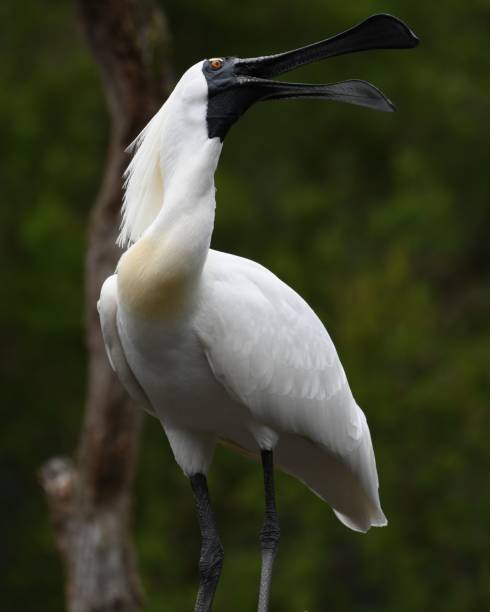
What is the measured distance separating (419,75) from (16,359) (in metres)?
5.58

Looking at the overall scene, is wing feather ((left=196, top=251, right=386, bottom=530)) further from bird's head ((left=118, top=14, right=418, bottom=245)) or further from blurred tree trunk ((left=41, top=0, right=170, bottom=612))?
blurred tree trunk ((left=41, top=0, right=170, bottom=612))

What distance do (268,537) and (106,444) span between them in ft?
16.3

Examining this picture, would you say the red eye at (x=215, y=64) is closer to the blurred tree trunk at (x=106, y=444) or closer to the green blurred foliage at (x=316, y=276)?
the blurred tree trunk at (x=106, y=444)

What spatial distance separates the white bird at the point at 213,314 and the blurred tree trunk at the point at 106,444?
14.0 feet

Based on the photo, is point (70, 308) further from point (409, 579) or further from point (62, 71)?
point (409, 579)

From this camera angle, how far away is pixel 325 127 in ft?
67.5

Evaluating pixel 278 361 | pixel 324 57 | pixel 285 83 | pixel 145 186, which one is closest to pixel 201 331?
pixel 278 361

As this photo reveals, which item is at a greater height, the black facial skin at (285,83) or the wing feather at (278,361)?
the black facial skin at (285,83)

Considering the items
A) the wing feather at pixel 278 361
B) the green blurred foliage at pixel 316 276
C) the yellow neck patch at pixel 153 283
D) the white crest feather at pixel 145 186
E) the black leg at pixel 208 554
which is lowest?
the green blurred foliage at pixel 316 276

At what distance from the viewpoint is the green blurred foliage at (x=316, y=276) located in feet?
55.7

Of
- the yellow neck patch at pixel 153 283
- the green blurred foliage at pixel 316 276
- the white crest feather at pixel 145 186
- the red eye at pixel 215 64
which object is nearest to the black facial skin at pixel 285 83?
the red eye at pixel 215 64

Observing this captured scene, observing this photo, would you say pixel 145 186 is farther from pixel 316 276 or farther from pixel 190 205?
pixel 316 276

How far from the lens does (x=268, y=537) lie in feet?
22.1

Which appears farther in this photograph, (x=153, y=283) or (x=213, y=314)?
(x=213, y=314)
